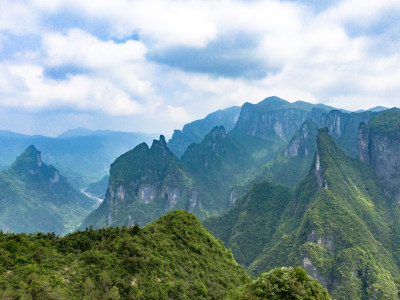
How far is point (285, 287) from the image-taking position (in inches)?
732

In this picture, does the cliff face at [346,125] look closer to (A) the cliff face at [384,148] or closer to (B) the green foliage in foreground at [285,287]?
(A) the cliff face at [384,148]

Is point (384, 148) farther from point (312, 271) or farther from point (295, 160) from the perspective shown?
point (295, 160)

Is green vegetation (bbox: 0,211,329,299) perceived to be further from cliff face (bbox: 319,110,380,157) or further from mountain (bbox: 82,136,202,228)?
cliff face (bbox: 319,110,380,157)

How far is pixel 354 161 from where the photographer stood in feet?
356

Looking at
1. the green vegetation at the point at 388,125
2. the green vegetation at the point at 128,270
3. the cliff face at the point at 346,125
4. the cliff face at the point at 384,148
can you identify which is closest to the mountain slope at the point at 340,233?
the cliff face at the point at 384,148

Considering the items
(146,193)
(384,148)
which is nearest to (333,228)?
(384,148)

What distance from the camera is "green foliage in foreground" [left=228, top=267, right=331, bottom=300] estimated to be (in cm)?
1836

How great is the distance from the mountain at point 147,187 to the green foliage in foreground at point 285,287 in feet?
438

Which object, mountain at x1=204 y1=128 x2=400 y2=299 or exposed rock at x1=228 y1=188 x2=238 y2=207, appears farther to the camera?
exposed rock at x1=228 y1=188 x2=238 y2=207

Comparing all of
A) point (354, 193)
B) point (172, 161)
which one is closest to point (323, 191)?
point (354, 193)

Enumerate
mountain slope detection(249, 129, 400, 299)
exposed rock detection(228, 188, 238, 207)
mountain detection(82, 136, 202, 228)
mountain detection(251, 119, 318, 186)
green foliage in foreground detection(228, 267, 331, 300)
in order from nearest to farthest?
1. green foliage in foreground detection(228, 267, 331, 300)
2. mountain slope detection(249, 129, 400, 299)
3. mountain detection(82, 136, 202, 228)
4. exposed rock detection(228, 188, 238, 207)
5. mountain detection(251, 119, 318, 186)

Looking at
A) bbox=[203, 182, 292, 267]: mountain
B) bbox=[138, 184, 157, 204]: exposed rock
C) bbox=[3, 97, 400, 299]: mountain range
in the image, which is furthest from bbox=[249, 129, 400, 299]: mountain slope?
bbox=[138, 184, 157, 204]: exposed rock

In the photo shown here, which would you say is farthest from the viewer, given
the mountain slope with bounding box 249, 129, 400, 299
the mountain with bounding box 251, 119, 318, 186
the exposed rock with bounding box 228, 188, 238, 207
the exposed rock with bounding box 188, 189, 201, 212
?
the mountain with bounding box 251, 119, 318, 186

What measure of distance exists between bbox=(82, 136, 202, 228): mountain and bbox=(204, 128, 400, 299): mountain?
52024mm
